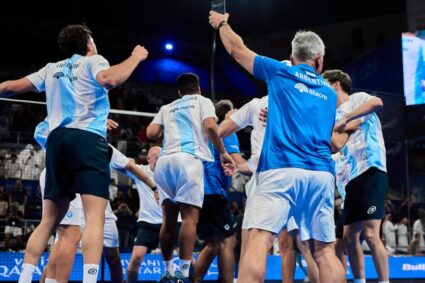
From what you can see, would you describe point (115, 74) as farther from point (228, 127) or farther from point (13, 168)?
point (13, 168)

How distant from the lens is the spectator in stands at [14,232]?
35.6ft

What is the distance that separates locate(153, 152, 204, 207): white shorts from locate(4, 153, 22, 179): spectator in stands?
7274 millimetres

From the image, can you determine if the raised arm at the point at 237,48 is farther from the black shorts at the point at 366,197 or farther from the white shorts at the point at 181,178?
the black shorts at the point at 366,197

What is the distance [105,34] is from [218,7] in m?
20.6

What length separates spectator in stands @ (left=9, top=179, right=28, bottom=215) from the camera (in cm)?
1169

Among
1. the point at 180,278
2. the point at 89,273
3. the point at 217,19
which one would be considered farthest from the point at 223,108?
the point at 89,273

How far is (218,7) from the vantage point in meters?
4.47

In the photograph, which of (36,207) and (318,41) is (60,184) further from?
(36,207)

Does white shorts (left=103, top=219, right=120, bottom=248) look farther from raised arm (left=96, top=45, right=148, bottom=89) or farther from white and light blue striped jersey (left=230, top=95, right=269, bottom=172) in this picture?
raised arm (left=96, top=45, right=148, bottom=89)

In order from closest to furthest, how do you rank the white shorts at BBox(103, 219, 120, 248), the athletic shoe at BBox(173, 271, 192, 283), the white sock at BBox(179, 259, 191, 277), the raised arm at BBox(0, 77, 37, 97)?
the raised arm at BBox(0, 77, 37, 97), the athletic shoe at BBox(173, 271, 192, 283), the white sock at BBox(179, 259, 191, 277), the white shorts at BBox(103, 219, 120, 248)

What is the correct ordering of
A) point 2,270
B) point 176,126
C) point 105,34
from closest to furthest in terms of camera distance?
point 176,126, point 2,270, point 105,34

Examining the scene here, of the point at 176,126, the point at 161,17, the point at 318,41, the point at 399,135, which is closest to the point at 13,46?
the point at 161,17

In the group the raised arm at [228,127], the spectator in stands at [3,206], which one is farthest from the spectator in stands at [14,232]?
the raised arm at [228,127]

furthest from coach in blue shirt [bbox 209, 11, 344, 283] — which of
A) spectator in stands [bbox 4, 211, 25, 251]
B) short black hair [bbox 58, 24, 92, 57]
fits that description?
spectator in stands [bbox 4, 211, 25, 251]
